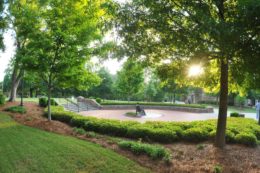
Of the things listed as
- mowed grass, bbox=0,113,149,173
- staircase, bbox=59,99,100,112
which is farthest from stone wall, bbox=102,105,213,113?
mowed grass, bbox=0,113,149,173

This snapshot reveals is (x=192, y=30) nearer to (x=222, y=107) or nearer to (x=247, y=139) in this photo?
(x=222, y=107)

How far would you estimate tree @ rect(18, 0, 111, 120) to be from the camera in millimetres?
10820

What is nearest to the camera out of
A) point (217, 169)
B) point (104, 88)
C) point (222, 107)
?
point (217, 169)

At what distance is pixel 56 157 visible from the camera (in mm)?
6465

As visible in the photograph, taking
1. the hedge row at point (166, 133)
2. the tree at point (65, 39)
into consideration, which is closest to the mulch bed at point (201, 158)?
the hedge row at point (166, 133)

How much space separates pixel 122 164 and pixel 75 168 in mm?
1186

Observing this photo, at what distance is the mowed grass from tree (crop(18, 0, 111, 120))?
150 inches

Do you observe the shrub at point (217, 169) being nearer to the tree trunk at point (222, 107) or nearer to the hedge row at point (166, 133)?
the tree trunk at point (222, 107)

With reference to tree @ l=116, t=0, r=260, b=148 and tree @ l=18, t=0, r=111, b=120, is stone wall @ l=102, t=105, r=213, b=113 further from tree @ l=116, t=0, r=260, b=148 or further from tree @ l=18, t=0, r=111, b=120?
tree @ l=116, t=0, r=260, b=148

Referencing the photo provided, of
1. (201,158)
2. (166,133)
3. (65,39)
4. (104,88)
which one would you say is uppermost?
(65,39)

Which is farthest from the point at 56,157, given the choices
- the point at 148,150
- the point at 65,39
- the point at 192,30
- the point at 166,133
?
the point at 65,39

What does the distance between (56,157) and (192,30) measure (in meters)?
4.73

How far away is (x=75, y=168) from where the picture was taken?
582cm

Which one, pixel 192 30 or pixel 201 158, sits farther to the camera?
pixel 201 158
